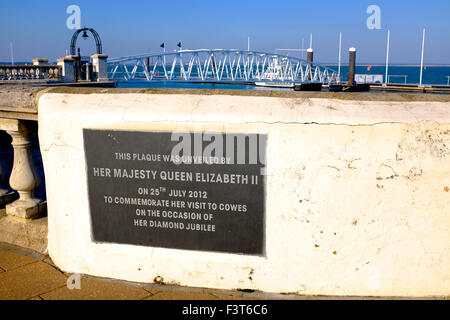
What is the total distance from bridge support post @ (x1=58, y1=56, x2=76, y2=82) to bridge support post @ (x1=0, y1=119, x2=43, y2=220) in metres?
22.9

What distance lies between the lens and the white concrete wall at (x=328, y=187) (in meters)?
2.61

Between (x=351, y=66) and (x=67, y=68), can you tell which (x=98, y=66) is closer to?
A: (x=67, y=68)

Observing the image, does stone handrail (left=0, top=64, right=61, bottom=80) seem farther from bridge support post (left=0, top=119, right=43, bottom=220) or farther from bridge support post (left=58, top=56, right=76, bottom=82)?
bridge support post (left=0, top=119, right=43, bottom=220)

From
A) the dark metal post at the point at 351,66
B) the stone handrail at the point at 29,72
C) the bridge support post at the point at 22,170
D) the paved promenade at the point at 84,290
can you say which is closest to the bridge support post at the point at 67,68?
the stone handrail at the point at 29,72

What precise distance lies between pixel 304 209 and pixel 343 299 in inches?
25.0

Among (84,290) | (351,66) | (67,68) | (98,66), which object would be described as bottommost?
(84,290)

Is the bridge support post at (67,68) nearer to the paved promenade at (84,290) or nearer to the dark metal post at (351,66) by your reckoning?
the paved promenade at (84,290)

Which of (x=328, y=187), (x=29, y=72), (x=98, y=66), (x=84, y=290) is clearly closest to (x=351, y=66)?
(x=98, y=66)

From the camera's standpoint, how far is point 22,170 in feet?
11.5

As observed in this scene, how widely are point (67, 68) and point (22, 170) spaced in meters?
23.5

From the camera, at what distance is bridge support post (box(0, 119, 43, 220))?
3.48m

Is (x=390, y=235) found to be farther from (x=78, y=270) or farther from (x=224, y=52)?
(x=224, y=52)

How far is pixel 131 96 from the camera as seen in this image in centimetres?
301

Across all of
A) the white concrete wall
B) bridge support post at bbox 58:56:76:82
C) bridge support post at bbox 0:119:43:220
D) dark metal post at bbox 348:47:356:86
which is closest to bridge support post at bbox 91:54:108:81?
bridge support post at bbox 58:56:76:82
